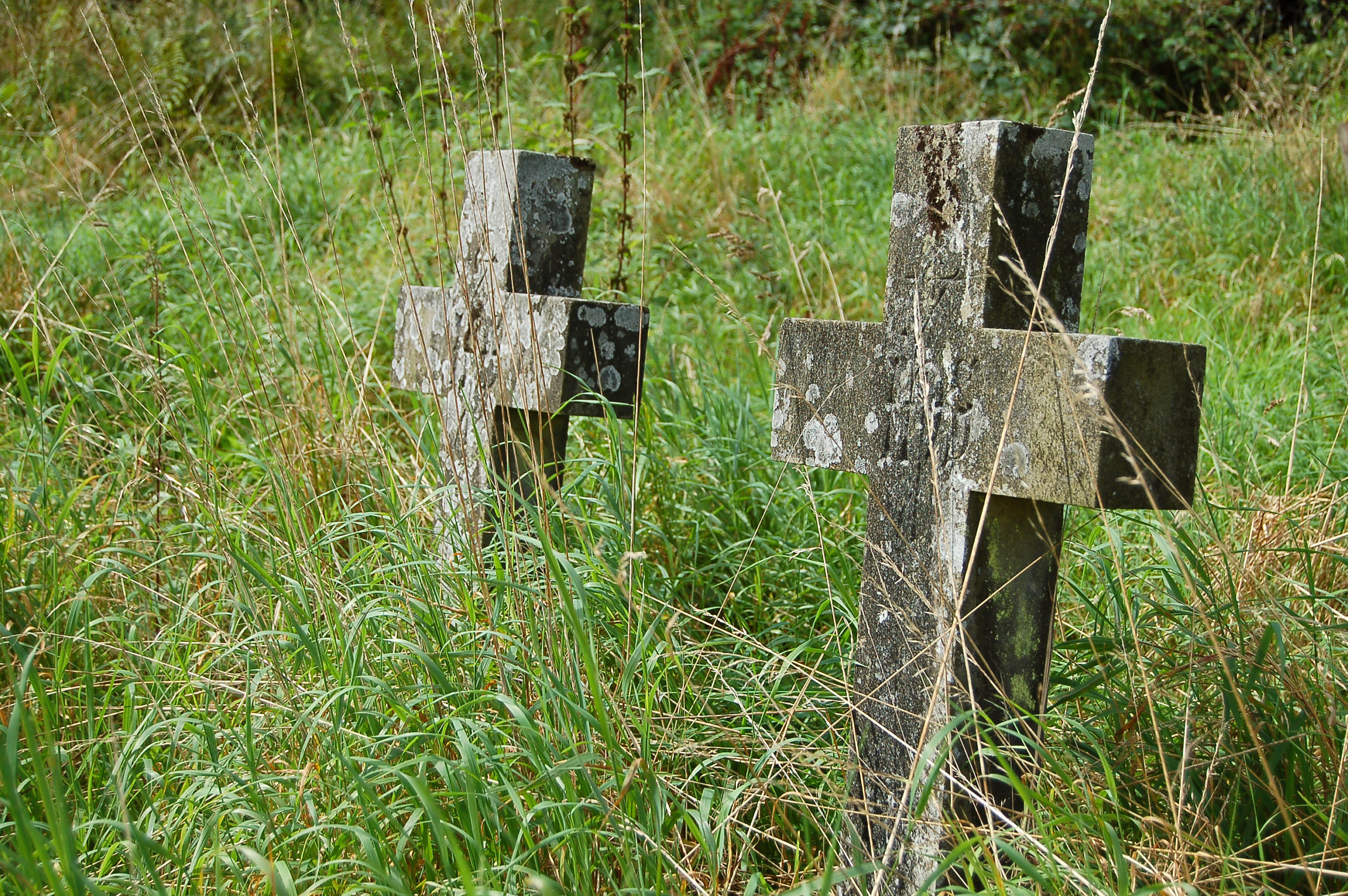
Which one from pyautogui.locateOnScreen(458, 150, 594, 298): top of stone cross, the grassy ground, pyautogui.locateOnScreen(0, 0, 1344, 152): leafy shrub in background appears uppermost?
pyautogui.locateOnScreen(0, 0, 1344, 152): leafy shrub in background

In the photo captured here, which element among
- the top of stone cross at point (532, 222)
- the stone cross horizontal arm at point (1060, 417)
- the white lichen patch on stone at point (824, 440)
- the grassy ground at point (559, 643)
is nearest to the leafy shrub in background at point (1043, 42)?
the grassy ground at point (559, 643)

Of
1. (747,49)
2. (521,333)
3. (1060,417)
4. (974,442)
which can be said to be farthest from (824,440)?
(747,49)

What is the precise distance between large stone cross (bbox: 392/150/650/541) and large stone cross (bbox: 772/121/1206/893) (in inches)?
24.2

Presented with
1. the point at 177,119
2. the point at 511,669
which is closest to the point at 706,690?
the point at 511,669

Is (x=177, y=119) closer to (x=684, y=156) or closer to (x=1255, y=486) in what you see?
(x=684, y=156)

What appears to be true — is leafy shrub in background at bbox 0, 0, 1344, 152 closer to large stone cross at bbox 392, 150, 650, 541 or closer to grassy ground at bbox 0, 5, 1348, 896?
grassy ground at bbox 0, 5, 1348, 896

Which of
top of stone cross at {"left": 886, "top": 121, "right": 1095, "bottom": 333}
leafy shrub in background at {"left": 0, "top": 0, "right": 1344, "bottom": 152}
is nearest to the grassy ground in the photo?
top of stone cross at {"left": 886, "top": 121, "right": 1095, "bottom": 333}

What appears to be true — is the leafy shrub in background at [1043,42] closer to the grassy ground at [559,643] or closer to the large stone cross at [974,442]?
the grassy ground at [559,643]

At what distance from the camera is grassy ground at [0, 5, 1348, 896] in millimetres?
1437

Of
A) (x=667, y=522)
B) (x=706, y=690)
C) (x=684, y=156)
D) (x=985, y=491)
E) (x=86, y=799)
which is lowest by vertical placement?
(x=86, y=799)

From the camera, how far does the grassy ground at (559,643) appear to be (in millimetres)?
1437

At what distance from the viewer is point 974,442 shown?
1542mm

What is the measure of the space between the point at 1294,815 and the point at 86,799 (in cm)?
188

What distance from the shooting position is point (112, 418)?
3260 mm
